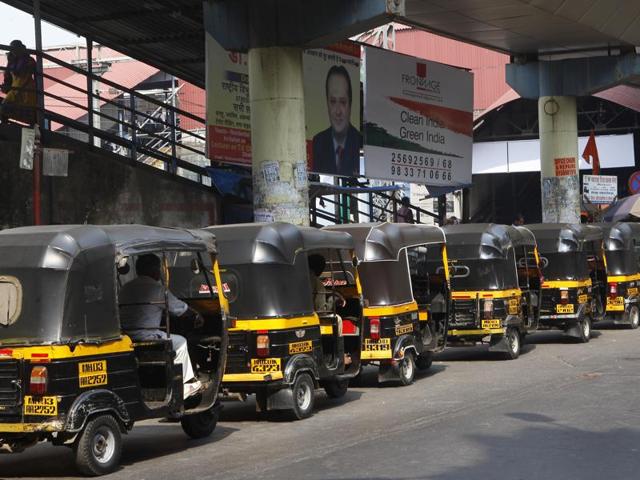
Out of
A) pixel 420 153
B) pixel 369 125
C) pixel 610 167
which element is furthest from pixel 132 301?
pixel 610 167

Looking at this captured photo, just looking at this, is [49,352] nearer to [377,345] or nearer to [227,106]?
[377,345]

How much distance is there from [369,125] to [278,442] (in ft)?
58.7

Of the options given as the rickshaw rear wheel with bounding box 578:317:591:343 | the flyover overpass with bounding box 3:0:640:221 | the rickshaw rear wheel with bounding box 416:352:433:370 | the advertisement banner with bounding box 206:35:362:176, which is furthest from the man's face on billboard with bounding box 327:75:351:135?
the rickshaw rear wheel with bounding box 416:352:433:370

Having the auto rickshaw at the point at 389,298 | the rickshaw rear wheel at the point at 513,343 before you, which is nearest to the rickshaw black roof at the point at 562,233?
the rickshaw rear wheel at the point at 513,343

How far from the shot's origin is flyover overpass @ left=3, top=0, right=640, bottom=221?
2142 centimetres

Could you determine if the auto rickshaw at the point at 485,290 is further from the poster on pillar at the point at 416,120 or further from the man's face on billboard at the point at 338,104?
the poster on pillar at the point at 416,120

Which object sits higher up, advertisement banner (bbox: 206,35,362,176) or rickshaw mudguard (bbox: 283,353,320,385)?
advertisement banner (bbox: 206,35,362,176)

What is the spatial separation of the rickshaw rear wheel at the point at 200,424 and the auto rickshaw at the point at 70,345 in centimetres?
130

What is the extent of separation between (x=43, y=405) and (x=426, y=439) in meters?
3.85

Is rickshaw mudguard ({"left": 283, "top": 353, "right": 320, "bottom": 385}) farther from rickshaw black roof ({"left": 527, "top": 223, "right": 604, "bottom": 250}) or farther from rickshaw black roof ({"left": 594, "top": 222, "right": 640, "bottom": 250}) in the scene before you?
rickshaw black roof ({"left": 594, "top": 222, "right": 640, "bottom": 250})

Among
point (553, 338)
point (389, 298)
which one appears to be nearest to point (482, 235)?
point (389, 298)

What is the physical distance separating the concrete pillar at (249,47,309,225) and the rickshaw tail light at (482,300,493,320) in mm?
4082

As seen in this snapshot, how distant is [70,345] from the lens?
373 inches

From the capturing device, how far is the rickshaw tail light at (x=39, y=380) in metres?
9.30
